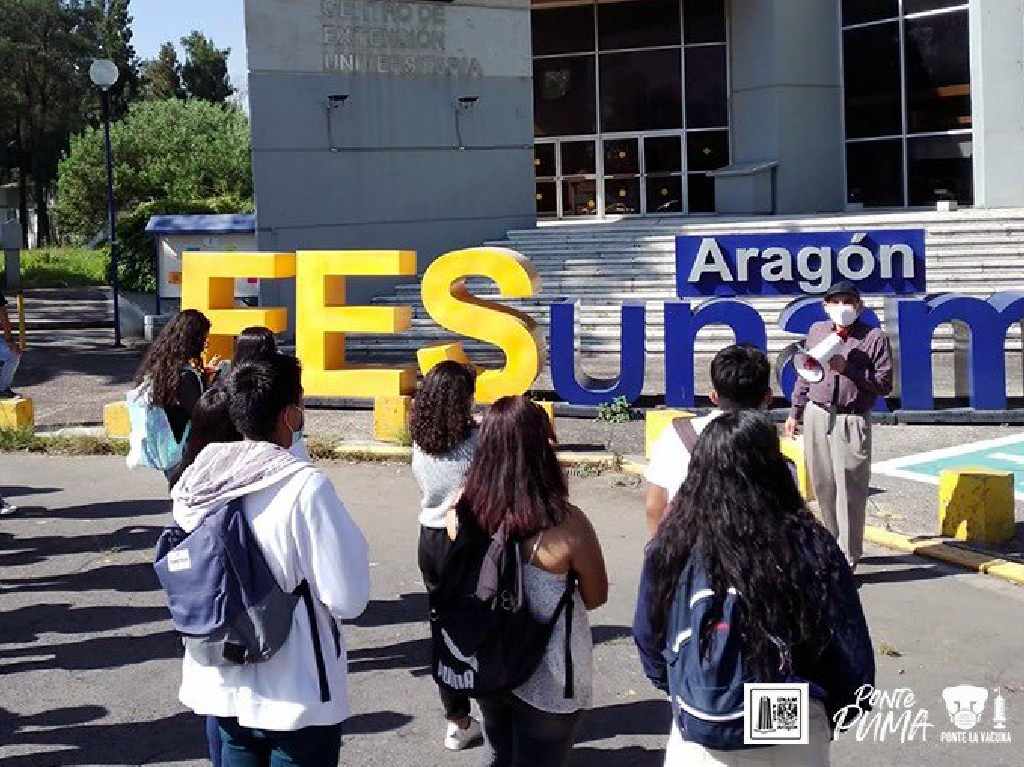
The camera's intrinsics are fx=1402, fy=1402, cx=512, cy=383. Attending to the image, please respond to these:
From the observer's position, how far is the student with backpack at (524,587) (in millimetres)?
4430

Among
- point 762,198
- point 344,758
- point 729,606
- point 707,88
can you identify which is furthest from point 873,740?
point 707,88

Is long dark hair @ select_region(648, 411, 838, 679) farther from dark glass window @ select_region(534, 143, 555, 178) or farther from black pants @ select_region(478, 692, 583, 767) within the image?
dark glass window @ select_region(534, 143, 555, 178)

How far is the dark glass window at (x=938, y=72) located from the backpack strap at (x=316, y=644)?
26.0 metres

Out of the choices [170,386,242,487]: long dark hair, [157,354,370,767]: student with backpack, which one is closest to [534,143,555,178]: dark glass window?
[170,386,242,487]: long dark hair

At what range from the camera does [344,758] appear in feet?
20.0

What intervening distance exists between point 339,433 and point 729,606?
38.2ft

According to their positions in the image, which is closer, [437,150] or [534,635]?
[534,635]

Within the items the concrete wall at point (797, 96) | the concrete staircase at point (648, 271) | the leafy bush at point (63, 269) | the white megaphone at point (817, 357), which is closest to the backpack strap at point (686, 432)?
the white megaphone at point (817, 357)

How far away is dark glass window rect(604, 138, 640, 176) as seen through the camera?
1291 inches

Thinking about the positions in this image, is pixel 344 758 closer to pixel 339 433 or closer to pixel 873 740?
pixel 873 740

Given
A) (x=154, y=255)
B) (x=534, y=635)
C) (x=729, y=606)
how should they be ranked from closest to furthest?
(x=729, y=606) → (x=534, y=635) → (x=154, y=255)

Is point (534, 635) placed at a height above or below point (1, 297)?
below

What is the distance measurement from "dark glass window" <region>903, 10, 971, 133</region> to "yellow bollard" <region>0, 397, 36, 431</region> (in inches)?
779

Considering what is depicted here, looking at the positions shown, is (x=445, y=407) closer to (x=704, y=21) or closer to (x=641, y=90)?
(x=704, y=21)
